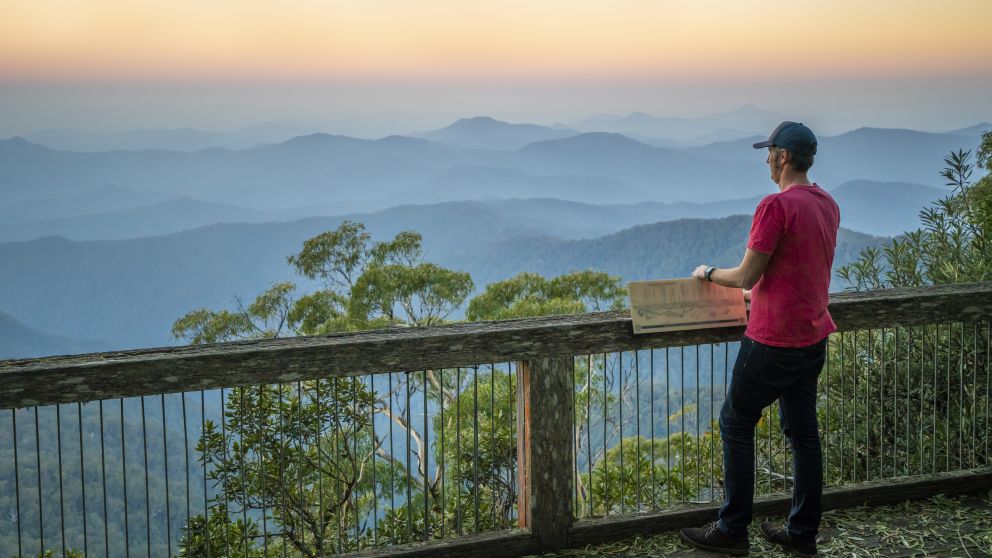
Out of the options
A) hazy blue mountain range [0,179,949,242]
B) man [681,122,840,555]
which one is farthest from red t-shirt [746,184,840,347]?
hazy blue mountain range [0,179,949,242]

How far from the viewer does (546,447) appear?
292 centimetres

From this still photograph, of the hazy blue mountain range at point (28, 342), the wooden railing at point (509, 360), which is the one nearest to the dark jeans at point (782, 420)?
the wooden railing at point (509, 360)

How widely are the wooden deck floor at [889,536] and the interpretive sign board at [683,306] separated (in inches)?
28.2

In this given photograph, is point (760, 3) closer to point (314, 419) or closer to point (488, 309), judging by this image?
point (488, 309)

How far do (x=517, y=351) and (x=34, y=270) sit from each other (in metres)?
73.1

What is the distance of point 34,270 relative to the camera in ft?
222

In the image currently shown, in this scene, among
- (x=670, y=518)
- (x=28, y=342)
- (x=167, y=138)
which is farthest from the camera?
(x=167, y=138)

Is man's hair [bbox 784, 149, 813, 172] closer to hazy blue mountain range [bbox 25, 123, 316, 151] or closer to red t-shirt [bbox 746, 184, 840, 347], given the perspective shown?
red t-shirt [bbox 746, 184, 840, 347]

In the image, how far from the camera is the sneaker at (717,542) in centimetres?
296

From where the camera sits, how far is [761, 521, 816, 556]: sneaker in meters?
2.96

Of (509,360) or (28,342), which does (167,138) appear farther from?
(509,360)

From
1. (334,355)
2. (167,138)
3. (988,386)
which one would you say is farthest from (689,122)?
(334,355)

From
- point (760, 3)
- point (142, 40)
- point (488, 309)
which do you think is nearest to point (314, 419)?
point (488, 309)

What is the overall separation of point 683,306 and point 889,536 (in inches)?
42.4
